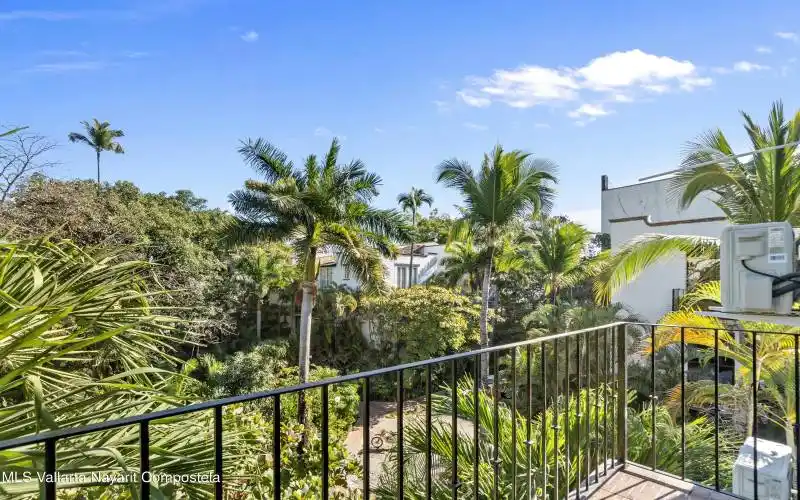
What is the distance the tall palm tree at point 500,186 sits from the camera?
1207cm

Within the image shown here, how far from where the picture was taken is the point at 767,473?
2402 mm

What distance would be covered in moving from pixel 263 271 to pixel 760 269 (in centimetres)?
1634

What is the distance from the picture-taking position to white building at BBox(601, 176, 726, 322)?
1205 cm

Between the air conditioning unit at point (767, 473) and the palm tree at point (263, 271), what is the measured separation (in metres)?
15.7

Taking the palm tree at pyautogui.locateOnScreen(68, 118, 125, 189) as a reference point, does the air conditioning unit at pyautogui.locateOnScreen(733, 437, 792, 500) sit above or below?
below

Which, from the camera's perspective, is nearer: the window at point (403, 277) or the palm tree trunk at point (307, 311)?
the palm tree trunk at point (307, 311)

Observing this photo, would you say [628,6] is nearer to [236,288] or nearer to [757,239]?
[757,239]

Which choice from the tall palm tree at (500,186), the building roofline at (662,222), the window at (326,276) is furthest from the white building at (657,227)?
the window at (326,276)

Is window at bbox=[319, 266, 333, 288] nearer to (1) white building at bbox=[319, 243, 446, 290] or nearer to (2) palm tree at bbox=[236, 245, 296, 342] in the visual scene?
(1) white building at bbox=[319, 243, 446, 290]

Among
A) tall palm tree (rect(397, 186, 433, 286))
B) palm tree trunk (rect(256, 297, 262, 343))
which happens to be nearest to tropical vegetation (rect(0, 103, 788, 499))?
palm tree trunk (rect(256, 297, 262, 343))

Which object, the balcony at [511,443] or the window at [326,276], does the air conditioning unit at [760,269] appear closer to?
the balcony at [511,443]

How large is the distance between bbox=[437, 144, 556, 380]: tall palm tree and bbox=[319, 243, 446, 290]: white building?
5.78 m

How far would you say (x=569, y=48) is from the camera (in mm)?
6430

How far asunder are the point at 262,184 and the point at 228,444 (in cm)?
983
